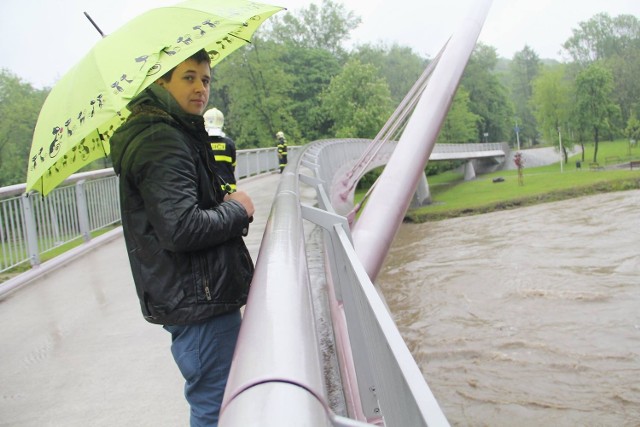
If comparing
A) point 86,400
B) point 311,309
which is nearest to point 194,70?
point 311,309

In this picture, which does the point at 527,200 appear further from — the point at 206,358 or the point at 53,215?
the point at 206,358

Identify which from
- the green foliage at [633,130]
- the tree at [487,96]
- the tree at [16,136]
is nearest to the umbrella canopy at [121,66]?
the tree at [16,136]

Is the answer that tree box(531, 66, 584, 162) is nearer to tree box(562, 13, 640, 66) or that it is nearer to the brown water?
tree box(562, 13, 640, 66)

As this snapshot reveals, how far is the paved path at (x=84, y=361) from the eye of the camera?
Answer: 3.01m

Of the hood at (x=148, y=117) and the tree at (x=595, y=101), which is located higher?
the tree at (x=595, y=101)

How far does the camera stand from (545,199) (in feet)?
101

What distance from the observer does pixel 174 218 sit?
1.58m

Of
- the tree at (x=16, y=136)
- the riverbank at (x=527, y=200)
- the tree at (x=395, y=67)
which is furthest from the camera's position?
the tree at (x=395, y=67)

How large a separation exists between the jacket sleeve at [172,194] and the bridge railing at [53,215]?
523cm

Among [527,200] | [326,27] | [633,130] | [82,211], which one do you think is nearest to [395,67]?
[326,27]

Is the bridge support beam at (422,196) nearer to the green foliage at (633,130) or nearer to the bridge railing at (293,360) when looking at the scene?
the green foliage at (633,130)

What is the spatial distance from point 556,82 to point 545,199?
27.3 m

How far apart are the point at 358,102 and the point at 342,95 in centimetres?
141

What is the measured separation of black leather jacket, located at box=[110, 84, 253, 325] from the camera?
1597 millimetres
